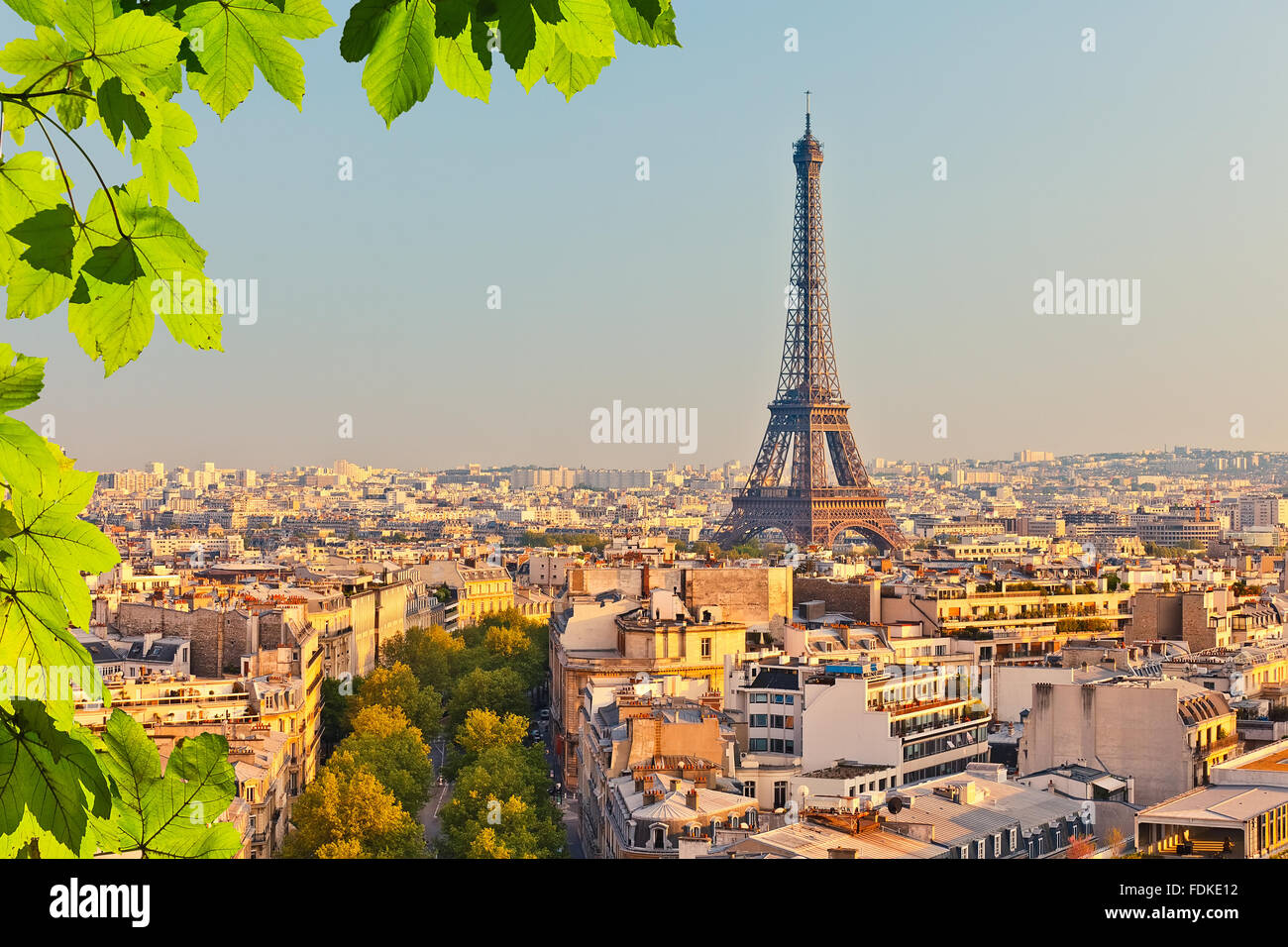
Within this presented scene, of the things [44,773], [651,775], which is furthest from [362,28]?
[651,775]

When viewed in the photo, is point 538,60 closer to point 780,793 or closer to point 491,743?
point 780,793

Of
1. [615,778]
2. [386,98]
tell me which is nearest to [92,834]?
[386,98]

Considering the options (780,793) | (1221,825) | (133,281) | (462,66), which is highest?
(462,66)

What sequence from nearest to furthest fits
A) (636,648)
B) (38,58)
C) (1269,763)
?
(38,58)
(1269,763)
(636,648)

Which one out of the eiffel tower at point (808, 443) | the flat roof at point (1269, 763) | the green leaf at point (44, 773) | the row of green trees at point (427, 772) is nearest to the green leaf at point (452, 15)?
the green leaf at point (44, 773)

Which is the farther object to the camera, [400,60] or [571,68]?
[571,68]

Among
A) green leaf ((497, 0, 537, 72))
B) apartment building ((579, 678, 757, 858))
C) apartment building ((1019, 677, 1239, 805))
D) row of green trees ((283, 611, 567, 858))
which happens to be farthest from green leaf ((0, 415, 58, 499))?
apartment building ((1019, 677, 1239, 805))

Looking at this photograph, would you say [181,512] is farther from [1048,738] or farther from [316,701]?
[1048,738]

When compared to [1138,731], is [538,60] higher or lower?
higher
